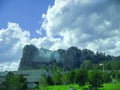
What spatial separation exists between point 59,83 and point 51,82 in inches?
465

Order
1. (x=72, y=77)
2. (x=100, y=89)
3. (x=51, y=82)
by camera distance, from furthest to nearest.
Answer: (x=51, y=82) < (x=72, y=77) < (x=100, y=89)

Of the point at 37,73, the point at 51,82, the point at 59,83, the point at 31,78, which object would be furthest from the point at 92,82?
the point at 37,73

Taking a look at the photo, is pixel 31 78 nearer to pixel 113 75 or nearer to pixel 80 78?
pixel 113 75

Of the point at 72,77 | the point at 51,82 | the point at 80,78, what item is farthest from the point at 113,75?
the point at 80,78

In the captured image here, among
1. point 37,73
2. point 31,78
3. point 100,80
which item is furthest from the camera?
point 37,73

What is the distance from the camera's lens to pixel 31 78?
156 metres

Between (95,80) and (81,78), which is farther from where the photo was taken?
(81,78)

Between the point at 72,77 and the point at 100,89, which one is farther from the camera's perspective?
the point at 72,77

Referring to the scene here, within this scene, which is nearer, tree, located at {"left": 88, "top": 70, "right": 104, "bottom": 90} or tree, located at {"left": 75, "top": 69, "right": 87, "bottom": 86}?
tree, located at {"left": 88, "top": 70, "right": 104, "bottom": 90}

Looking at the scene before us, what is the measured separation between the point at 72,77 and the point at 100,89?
2976 cm

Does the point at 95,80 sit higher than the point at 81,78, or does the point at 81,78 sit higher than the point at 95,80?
the point at 81,78

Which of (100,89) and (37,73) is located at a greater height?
(37,73)

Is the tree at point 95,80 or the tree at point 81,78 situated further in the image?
the tree at point 81,78

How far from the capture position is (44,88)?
321 feet
